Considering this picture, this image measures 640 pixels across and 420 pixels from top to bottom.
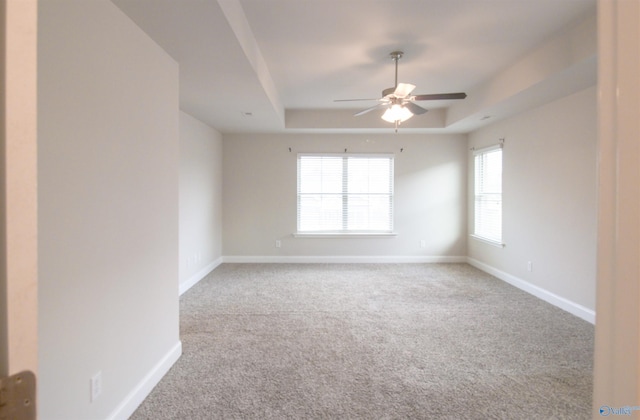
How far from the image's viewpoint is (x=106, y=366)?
1830mm

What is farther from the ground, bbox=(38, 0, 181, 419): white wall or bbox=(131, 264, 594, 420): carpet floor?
bbox=(38, 0, 181, 419): white wall

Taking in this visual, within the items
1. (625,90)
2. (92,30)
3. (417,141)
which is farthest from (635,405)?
(417,141)

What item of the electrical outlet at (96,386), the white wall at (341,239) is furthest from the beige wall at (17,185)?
the white wall at (341,239)

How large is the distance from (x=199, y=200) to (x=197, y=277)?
109 centimetres

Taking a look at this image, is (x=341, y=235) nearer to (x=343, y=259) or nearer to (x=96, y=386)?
(x=343, y=259)

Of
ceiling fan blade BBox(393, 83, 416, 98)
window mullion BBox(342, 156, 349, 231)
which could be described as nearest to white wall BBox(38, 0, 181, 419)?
ceiling fan blade BBox(393, 83, 416, 98)

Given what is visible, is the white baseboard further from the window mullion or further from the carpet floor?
the window mullion

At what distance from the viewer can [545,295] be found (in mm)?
4152

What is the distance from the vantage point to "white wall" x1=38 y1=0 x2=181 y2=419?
1449mm

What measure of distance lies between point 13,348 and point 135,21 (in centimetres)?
218

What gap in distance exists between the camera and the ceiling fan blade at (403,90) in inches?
123

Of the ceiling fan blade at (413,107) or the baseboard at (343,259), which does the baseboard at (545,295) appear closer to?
the baseboard at (343,259)

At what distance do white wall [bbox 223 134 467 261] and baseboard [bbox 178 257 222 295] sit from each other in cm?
53

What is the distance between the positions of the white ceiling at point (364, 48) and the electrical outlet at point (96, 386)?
193 cm
